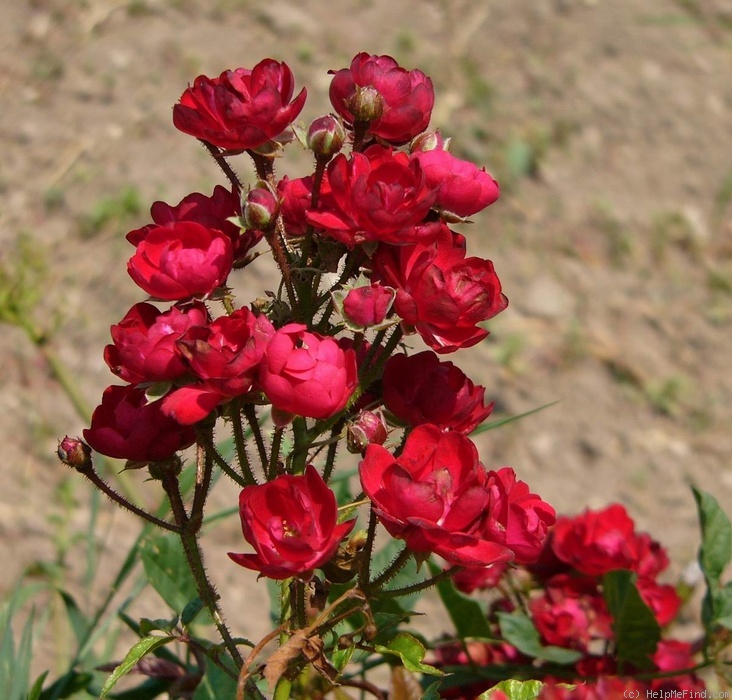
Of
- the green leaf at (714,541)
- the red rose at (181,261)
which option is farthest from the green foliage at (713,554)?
the red rose at (181,261)

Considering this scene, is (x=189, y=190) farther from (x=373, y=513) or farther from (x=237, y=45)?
(x=373, y=513)

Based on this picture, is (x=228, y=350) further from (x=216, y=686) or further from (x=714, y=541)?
(x=714, y=541)

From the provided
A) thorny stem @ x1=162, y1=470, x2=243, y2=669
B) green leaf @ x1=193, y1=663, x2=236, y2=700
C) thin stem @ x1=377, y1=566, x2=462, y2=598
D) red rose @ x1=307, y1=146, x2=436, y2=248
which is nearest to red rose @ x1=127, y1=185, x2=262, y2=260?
red rose @ x1=307, y1=146, x2=436, y2=248

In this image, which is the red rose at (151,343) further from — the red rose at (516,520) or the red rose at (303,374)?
the red rose at (516,520)

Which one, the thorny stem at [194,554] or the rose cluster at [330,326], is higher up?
the rose cluster at [330,326]

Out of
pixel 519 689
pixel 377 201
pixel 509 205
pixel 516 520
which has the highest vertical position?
pixel 377 201

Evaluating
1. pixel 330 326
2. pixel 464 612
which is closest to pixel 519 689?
pixel 464 612

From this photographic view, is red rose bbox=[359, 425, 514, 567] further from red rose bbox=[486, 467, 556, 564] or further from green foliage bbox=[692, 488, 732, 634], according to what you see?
green foliage bbox=[692, 488, 732, 634]
